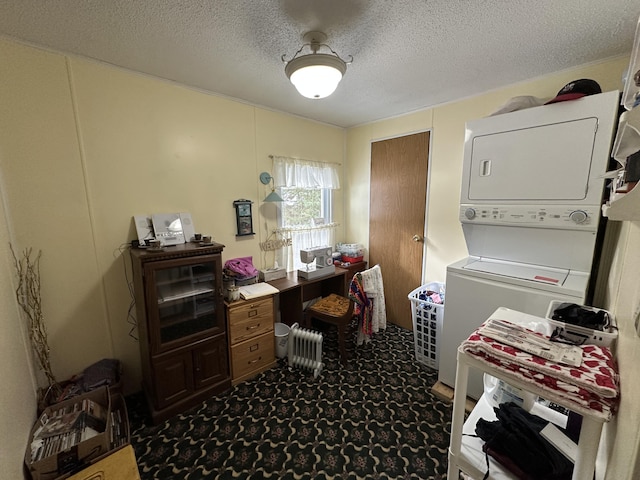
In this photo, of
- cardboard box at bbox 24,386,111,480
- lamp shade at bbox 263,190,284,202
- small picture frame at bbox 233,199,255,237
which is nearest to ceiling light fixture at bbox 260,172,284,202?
lamp shade at bbox 263,190,284,202

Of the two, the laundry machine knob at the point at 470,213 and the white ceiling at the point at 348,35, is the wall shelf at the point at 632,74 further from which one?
the laundry machine knob at the point at 470,213

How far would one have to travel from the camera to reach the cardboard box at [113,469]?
114 centimetres

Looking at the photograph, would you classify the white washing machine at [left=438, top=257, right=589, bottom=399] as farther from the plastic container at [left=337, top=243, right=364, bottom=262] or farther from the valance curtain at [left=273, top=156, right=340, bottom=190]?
the valance curtain at [left=273, top=156, right=340, bottom=190]

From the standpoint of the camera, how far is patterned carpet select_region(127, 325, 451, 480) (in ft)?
5.00

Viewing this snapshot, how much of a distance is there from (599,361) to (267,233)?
2515 mm

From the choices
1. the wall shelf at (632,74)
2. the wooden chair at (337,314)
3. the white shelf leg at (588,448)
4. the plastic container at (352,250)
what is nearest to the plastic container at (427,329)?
the wooden chair at (337,314)

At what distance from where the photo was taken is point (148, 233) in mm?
2016

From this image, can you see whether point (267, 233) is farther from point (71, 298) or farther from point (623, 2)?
point (623, 2)

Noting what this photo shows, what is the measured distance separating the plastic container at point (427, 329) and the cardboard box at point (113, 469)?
2141 millimetres

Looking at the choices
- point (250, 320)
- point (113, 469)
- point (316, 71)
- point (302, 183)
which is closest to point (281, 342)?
point (250, 320)

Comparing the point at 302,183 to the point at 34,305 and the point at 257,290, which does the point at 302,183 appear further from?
the point at 34,305

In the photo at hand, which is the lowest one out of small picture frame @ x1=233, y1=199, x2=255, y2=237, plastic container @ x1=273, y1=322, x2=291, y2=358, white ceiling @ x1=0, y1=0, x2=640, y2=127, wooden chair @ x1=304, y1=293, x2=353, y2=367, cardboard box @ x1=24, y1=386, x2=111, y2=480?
plastic container @ x1=273, y1=322, x2=291, y2=358

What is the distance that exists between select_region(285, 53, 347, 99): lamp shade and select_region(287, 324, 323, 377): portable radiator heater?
194 centimetres

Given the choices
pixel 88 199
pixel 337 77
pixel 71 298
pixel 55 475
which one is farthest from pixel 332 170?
pixel 55 475
